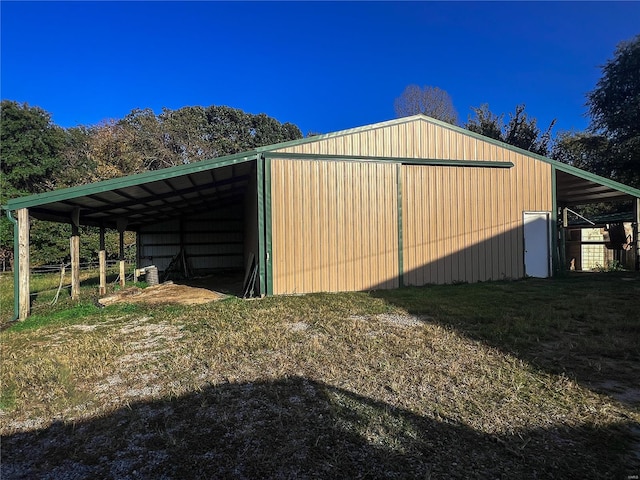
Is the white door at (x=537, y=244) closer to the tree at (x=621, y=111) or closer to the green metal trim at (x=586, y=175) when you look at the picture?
the green metal trim at (x=586, y=175)

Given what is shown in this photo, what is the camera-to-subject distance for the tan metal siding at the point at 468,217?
8.83 metres

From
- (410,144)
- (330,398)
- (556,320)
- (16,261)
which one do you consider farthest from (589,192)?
(16,261)

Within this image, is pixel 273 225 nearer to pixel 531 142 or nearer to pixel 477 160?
pixel 477 160

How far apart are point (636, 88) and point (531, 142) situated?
17.3ft

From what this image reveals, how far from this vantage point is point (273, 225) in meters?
7.96

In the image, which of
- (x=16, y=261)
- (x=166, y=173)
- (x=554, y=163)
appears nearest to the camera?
(x=16, y=261)

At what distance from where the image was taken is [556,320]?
199 inches

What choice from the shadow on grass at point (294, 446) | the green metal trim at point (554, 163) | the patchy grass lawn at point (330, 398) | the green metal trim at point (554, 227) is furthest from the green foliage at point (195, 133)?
the shadow on grass at point (294, 446)

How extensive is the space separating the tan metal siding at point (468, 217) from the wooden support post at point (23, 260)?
25.3 feet

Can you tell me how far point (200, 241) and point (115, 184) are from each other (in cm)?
942

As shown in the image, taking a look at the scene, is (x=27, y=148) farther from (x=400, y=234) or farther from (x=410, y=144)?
(x=400, y=234)

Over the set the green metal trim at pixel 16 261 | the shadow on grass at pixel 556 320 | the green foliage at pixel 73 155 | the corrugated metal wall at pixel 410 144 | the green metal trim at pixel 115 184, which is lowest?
the shadow on grass at pixel 556 320

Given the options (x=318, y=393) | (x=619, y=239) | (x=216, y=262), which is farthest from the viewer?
(x=216, y=262)

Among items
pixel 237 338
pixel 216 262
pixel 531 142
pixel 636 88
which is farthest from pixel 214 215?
pixel 636 88
